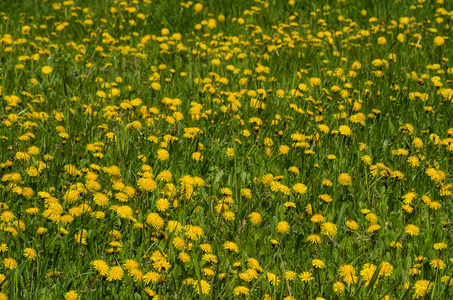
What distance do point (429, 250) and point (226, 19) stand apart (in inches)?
165

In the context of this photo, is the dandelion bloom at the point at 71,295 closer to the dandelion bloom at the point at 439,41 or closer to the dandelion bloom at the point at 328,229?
the dandelion bloom at the point at 328,229

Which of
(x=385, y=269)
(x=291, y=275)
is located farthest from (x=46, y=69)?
(x=385, y=269)

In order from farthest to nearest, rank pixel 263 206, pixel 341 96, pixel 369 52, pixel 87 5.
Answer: pixel 87 5, pixel 369 52, pixel 341 96, pixel 263 206

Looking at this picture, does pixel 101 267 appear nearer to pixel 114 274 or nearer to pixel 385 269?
pixel 114 274

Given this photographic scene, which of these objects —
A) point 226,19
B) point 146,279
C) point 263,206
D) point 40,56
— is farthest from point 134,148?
point 226,19

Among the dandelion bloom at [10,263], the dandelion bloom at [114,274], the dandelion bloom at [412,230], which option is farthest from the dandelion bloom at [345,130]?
the dandelion bloom at [10,263]

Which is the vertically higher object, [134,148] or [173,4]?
[173,4]

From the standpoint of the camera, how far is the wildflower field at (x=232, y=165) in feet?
8.13

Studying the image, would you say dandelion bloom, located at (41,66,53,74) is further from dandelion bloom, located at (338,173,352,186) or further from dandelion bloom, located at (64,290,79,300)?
dandelion bloom, located at (64,290,79,300)

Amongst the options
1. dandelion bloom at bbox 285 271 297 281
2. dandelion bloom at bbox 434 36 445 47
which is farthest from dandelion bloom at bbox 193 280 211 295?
dandelion bloom at bbox 434 36 445 47

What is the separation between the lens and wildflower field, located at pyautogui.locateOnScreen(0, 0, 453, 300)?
2.48 metres

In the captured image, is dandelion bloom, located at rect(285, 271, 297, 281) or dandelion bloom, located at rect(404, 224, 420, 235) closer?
dandelion bloom, located at rect(285, 271, 297, 281)

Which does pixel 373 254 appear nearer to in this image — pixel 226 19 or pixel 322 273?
pixel 322 273

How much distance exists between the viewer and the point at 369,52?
203 inches
